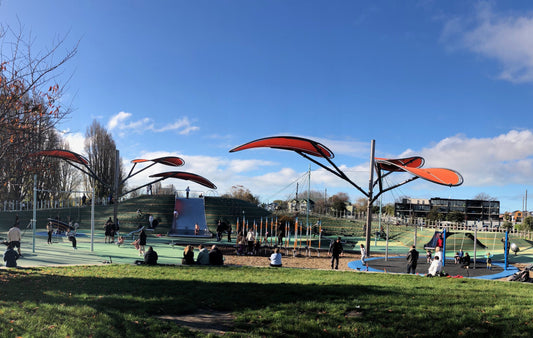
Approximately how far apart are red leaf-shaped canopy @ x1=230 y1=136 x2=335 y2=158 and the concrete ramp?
17.0 m

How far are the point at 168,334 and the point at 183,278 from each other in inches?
223

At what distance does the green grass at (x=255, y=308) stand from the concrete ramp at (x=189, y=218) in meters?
26.6

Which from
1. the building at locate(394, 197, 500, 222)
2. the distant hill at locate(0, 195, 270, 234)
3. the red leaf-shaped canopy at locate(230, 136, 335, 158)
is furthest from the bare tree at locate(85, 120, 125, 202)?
the building at locate(394, 197, 500, 222)

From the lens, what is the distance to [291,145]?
22016 millimetres

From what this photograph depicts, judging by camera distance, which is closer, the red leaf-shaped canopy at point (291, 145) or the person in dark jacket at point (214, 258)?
the person in dark jacket at point (214, 258)

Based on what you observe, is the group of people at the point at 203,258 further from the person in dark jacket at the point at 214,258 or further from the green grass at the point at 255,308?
the green grass at the point at 255,308

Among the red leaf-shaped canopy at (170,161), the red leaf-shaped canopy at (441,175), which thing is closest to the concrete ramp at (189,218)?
the red leaf-shaped canopy at (170,161)

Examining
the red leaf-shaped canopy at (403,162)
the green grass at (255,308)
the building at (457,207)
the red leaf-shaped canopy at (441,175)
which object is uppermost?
the red leaf-shaped canopy at (403,162)

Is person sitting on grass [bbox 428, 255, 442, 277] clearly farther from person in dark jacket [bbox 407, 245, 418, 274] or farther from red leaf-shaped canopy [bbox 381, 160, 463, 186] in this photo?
red leaf-shaped canopy [bbox 381, 160, 463, 186]

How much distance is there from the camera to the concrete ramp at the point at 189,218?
37.8 metres

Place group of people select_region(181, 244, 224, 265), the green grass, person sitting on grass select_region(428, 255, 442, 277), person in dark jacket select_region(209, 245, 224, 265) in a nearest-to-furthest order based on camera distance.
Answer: the green grass < person sitting on grass select_region(428, 255, 442, 277) < group of people select_region(181, 244, 224, 265) < person in dark jacket select_region(209, 245, 224, 265)

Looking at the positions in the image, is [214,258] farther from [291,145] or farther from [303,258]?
[291,145]

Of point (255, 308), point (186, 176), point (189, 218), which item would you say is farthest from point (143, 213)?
point (255, 308)

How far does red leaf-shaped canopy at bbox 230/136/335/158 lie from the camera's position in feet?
70.1
